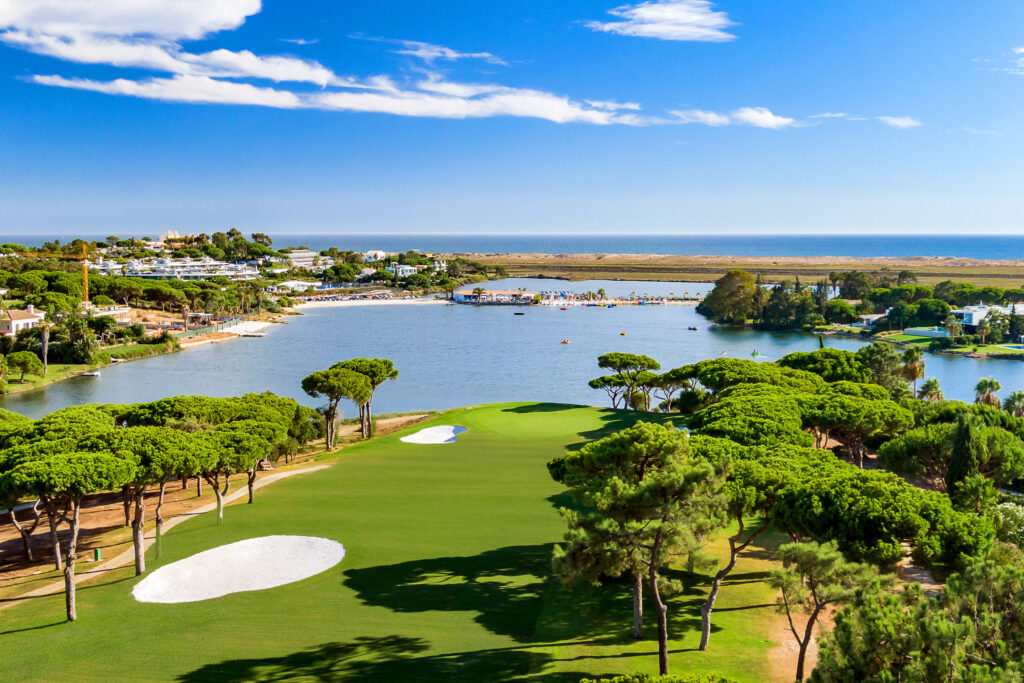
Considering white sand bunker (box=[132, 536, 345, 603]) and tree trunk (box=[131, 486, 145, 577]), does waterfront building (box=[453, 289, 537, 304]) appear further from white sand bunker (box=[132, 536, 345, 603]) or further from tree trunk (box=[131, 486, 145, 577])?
tree trunk (box=[131, 486, 145, 577])

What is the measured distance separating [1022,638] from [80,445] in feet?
71.6

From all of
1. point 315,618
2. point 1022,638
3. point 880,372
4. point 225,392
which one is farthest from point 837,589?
point 225,392

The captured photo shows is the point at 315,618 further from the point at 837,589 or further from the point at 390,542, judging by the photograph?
the point at 837,589

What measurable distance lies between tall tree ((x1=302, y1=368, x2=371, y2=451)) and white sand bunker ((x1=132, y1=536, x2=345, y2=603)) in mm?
16070

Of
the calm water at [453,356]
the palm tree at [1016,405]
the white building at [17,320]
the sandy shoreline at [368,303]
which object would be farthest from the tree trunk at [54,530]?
the sandy shoreline at [368,303]

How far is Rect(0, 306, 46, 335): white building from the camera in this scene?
243 ft

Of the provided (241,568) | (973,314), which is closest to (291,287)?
(973,314)

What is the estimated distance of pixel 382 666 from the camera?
571 inches

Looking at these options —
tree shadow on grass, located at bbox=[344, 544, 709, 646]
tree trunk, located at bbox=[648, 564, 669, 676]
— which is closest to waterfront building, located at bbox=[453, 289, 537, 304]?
tree shadow on grass, located at bbox=[344, 544, 709, 646]

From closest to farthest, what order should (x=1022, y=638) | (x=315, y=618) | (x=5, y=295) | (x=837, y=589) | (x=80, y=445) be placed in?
1. (x=1022, y=638)
2. (x=837, y=589)
3. (x=315, y=618)
4. (x=80, y=445)
5. (x=5, y=295)

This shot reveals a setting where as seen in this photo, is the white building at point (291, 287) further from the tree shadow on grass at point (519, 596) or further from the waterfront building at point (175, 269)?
the tree shadow on grass at point (519, 596)

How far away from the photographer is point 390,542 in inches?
857

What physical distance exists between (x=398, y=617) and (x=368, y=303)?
138 m

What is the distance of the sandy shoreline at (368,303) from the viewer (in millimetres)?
144875
